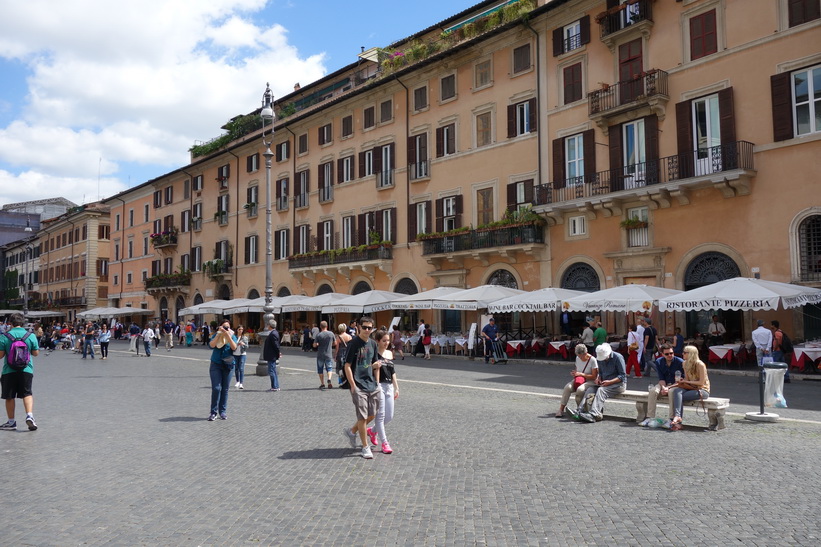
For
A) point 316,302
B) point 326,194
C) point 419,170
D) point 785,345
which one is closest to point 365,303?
point 316,302

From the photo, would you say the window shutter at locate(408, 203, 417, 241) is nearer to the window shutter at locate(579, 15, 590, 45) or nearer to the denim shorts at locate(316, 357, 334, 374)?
the window shutter at locate(579, 15, 590, 45)

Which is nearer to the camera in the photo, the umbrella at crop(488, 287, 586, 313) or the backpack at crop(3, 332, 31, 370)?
the backpack at crop(3, 332, 31, 370)

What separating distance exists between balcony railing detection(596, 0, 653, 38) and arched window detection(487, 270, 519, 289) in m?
9.67

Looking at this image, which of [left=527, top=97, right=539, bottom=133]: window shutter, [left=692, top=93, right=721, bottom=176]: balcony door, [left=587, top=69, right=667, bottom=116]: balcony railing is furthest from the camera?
[left=527, top=97, right=539, bottom=133]: window shutter

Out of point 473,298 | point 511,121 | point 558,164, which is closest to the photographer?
point 473,298

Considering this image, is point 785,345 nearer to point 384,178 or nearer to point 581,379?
point 581,379

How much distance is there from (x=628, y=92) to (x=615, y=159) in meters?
2.29

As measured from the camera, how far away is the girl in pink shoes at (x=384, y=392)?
8.32 m

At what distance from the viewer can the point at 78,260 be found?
70812 millimetres

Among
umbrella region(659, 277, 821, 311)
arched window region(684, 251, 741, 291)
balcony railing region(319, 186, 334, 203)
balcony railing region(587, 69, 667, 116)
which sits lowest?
umbrella region(659, 277, 821, 311)

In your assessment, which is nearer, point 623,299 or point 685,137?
point 623,299

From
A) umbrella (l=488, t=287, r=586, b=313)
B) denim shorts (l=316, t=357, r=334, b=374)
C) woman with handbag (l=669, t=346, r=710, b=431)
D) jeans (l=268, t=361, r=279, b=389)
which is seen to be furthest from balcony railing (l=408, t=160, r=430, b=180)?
woman with handbag (l=669, t=346, r=710, b=431)

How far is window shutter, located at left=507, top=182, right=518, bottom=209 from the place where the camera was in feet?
91.2

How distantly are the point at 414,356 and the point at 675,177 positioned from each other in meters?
12.2
